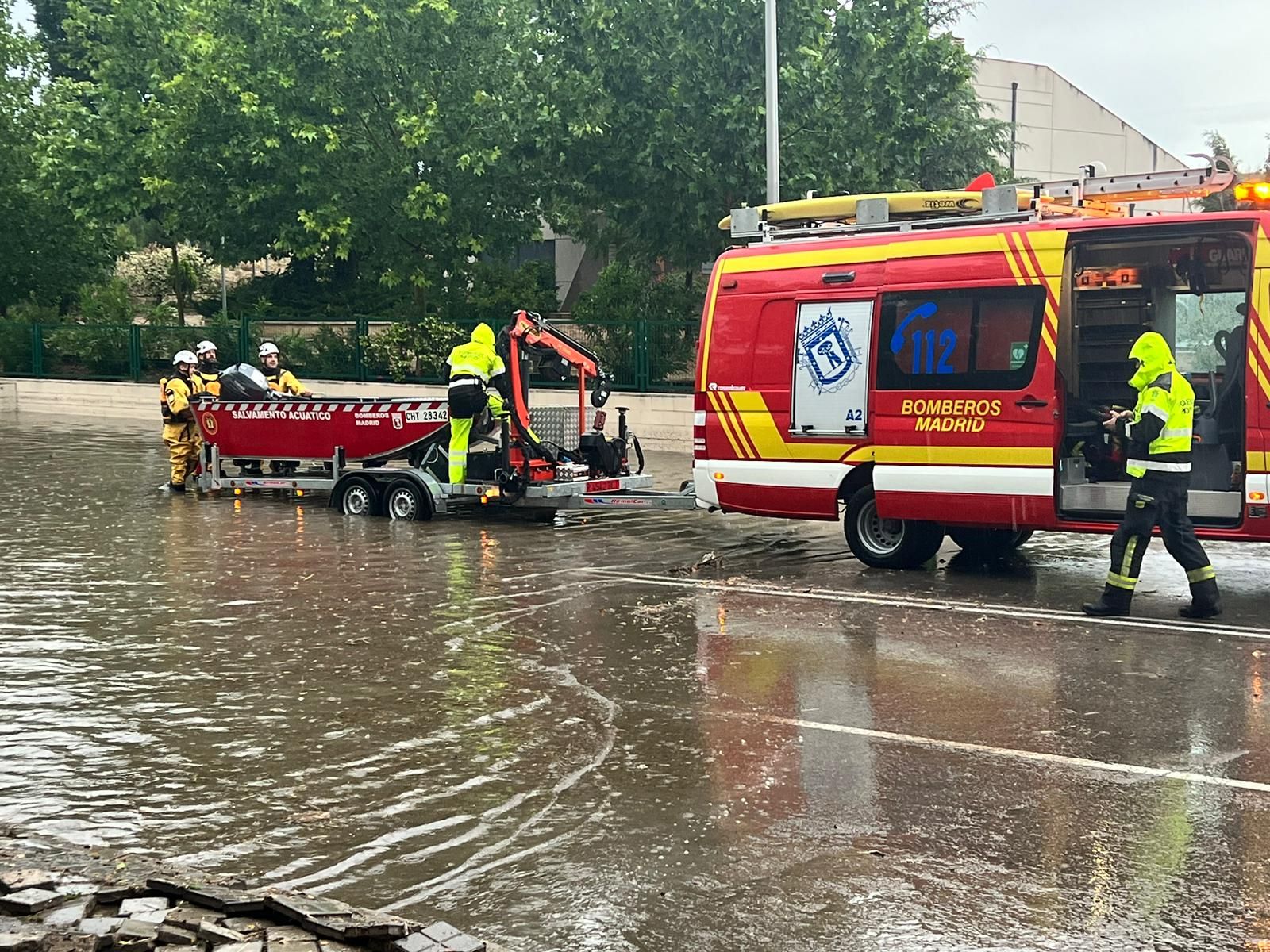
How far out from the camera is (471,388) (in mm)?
13664

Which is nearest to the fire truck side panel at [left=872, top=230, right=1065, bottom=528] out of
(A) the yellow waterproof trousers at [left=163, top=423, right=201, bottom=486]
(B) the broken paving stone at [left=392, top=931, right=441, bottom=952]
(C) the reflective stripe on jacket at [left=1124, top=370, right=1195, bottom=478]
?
(C) the reflective stripe on jacket at [left=1124, top=370, right=1195, bottom=478]

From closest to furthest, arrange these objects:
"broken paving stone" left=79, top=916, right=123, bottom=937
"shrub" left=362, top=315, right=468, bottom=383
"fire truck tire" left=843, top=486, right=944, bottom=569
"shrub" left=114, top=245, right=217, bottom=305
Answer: "broken paving stone" left=79, top=916, right=123, bottom=937 → "fire truck tire" left=843, top=486, right=944, bottom=569 → "shrub" left=362, top=315, right=468, bottom=383 → "shrub" left=114, top=245, right=217, bottom=305

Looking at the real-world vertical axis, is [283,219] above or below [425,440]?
above

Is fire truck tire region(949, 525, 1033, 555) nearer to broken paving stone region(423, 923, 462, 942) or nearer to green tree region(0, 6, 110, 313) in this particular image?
broken paving stone region(423, 923, 462, 942)

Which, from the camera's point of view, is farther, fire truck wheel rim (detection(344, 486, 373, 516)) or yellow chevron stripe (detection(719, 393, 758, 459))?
fire truck wheel rim (detection(344, 486, 373, 516))

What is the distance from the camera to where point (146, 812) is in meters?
5.55

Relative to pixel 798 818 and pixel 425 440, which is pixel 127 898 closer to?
pixel 798 818

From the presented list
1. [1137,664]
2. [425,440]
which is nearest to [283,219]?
[425,440]

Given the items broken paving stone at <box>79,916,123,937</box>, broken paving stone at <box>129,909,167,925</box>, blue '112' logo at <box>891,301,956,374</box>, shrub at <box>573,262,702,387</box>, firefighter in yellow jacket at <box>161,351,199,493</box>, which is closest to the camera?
broken paving stone at <box>79,916,123,937</box>

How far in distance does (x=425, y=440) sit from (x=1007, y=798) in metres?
9.95

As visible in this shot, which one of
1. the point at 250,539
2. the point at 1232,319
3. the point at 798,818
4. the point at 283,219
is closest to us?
the point at 798,818

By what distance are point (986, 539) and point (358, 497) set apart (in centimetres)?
688

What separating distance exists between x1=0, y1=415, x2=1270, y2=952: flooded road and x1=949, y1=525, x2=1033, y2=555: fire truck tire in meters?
0.20

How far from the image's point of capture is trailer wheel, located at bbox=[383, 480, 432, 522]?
14.6 m
